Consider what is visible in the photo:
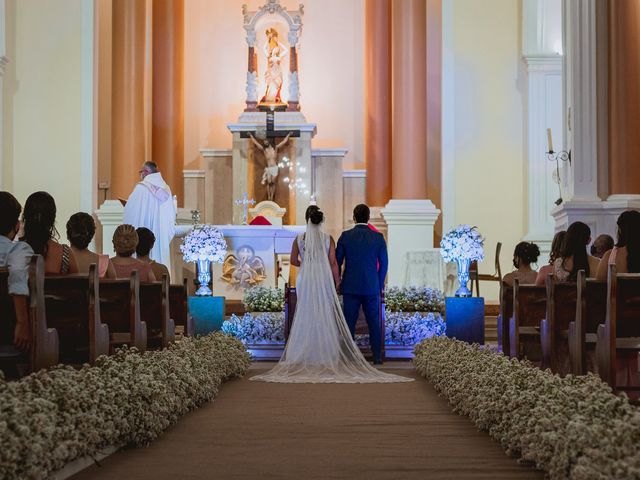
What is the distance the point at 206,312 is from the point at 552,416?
26.1 ft

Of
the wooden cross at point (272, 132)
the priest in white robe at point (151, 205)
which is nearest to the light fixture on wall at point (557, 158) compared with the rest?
the wooden cross at point (272, 132)

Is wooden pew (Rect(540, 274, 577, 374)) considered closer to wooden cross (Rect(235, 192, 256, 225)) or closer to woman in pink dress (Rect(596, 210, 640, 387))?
woman in pink dress (Rect(596, 210, 640, 387))

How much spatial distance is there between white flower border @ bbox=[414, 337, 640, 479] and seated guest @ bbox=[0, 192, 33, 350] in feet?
8.45

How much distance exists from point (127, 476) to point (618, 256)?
4.60 metres

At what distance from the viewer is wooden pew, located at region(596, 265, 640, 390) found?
6805 millimetres

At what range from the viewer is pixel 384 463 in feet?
15.9

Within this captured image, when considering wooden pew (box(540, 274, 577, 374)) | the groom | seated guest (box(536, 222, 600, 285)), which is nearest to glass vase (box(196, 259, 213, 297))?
the groom

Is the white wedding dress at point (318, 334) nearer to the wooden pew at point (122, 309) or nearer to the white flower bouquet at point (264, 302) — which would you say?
the wooden pew at point (122, 309)

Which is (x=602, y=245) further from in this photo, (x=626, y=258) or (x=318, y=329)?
(x=318, y=329)

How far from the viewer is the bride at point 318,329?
32.2 feet

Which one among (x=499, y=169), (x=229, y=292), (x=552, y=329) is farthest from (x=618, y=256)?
(x=499, y=169)

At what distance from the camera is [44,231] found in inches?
262

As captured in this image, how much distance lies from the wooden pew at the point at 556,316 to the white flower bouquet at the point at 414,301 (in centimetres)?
523

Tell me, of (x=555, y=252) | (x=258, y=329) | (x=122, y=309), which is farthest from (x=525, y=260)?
(x=122, y=309)
